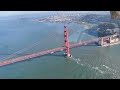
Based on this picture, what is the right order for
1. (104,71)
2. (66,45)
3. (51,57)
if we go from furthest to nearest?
(66,45), (51,57), (104,71)

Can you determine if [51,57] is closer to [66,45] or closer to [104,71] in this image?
[66,45]

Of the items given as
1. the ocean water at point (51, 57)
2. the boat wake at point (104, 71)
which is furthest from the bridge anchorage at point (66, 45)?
the boat wake at point (104, 71)

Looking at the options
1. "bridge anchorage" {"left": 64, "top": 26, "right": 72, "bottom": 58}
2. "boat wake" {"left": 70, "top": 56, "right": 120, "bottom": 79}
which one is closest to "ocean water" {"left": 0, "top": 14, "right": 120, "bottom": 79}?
"boat wake" {"left": 70, "top": 56, "right": 120, "bottom": 79}

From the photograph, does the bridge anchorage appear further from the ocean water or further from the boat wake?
the boat wake

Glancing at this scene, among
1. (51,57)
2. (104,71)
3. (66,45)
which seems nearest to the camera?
(104,71)

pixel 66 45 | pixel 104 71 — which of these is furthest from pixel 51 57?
pixel 104 71
